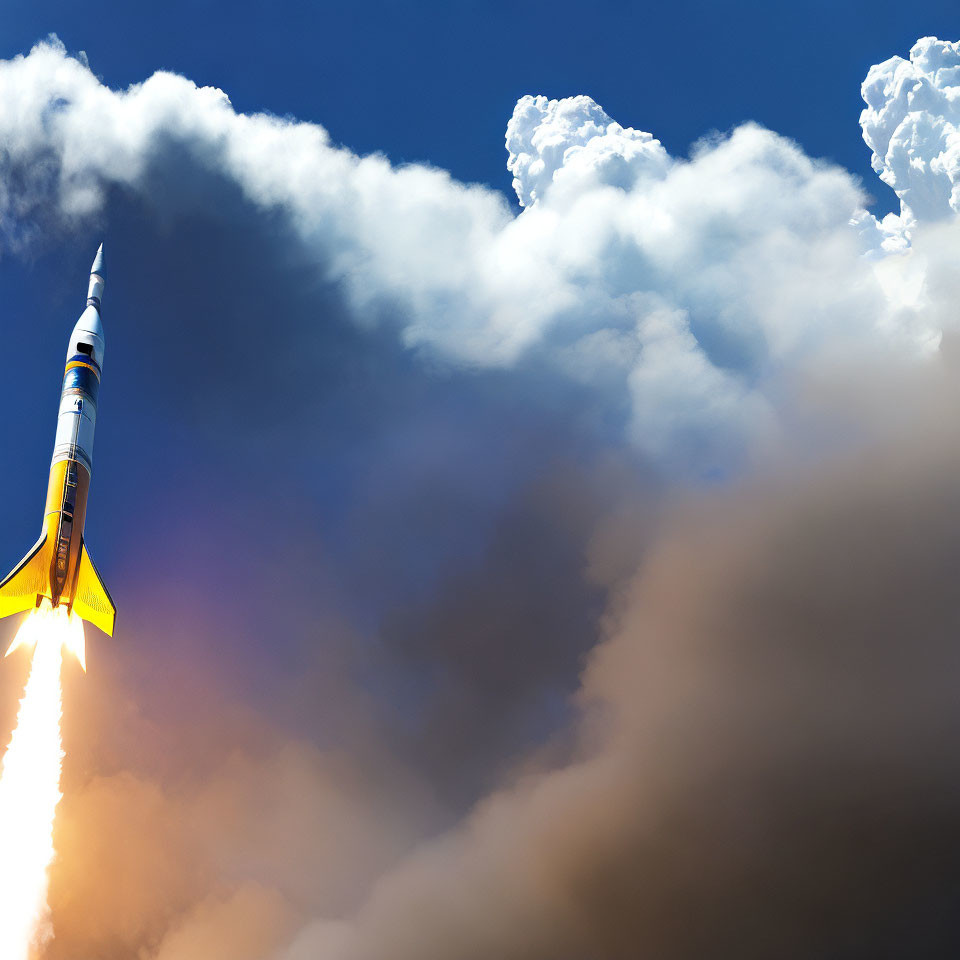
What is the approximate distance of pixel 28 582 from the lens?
1939 inches

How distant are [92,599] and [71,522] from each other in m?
4.44

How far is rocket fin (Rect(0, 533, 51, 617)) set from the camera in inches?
1925

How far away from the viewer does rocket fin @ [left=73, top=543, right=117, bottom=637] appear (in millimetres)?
52156

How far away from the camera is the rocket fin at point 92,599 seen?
5216 cm

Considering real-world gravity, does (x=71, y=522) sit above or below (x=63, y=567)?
above

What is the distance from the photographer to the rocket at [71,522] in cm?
4947

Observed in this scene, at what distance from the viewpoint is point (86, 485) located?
52.2 meters

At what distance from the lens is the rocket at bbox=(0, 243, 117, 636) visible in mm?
49469

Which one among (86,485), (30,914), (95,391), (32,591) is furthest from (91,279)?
(30,914)

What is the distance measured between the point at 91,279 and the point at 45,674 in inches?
934

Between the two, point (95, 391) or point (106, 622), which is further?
point (95, 391)

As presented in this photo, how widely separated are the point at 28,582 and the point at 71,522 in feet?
11.5

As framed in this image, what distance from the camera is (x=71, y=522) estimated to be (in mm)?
Result: 50562

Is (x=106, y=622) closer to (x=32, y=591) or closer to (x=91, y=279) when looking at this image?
(x=32, y=591)
